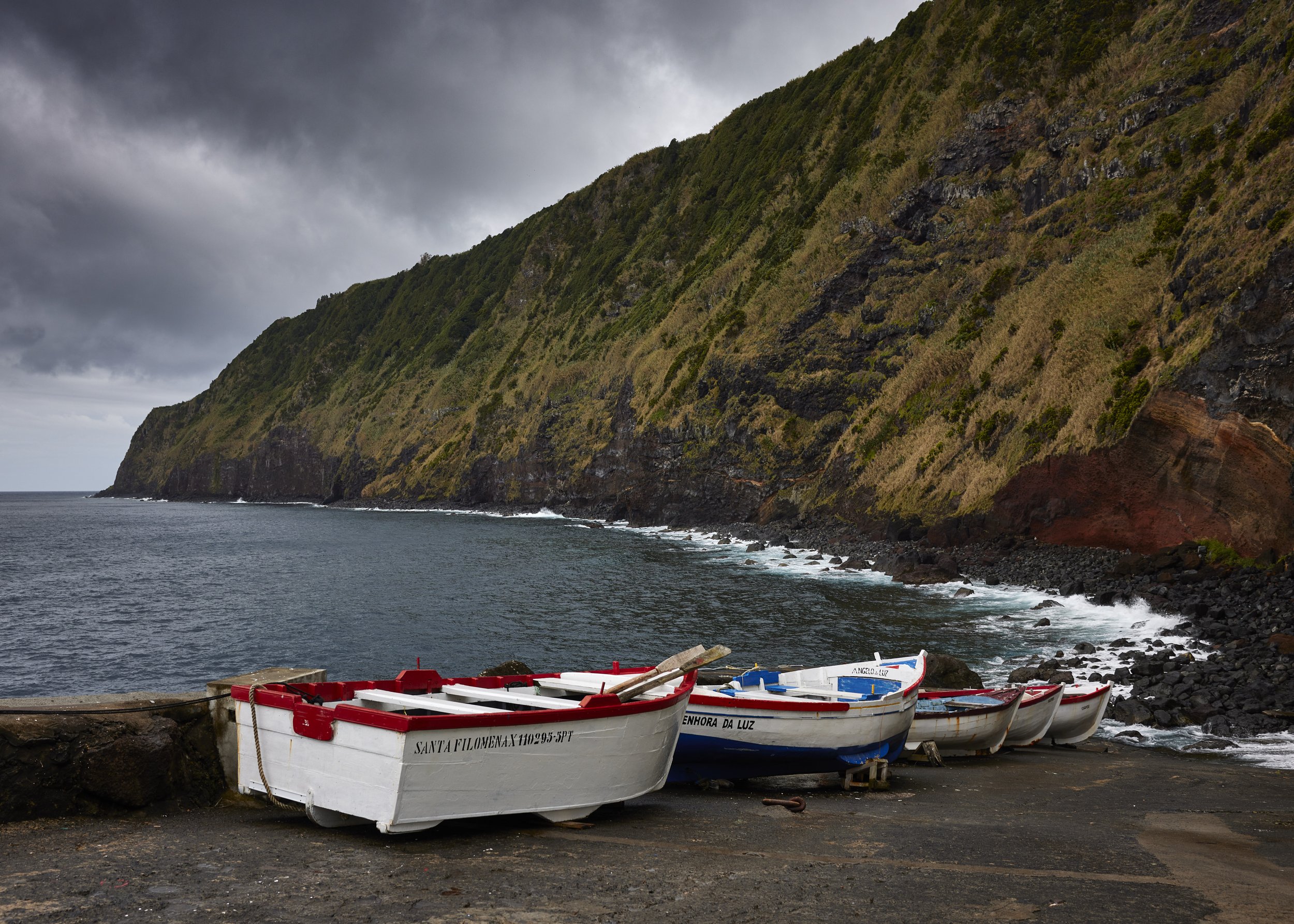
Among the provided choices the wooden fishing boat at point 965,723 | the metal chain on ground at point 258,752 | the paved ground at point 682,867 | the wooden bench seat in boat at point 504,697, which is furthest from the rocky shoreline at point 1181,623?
the metal chain on ground at point 258,752

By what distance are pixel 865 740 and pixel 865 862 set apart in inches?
184

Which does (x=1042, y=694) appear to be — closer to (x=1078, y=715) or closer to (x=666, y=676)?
(x=1078, y=715)

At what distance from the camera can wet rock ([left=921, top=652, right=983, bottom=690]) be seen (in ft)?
66.5

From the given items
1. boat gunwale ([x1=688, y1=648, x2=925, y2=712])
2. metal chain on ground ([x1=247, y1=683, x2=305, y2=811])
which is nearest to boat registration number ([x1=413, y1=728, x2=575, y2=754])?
metal chain on ground ([x1=247, y1=683, x2=305, y2=811])

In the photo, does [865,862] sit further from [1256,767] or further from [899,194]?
[899,194]

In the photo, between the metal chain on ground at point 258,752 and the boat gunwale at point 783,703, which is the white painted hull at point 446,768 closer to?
the metal chain on ground at point 258,752

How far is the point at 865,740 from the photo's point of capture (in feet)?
44.3

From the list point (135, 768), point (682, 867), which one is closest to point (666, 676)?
point (682, 867)

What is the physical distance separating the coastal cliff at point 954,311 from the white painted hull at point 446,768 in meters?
28.3

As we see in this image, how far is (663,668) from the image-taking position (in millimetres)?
11383

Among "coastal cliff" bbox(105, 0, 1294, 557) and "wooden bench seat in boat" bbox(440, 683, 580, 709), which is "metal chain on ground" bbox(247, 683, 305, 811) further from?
"coastal cliff" bbox(105, 0, 1294, 557)

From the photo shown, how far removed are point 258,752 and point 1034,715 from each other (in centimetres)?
1499

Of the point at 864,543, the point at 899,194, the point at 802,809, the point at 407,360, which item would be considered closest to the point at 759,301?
the point at 899,194

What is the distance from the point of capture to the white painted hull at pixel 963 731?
52.5ft
